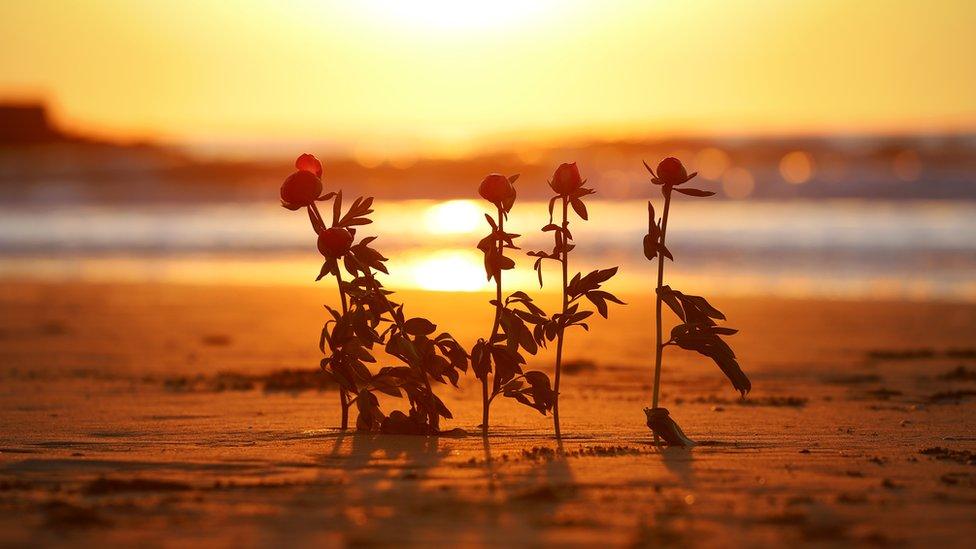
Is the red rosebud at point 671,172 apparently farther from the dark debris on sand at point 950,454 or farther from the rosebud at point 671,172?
the dark debris on sand at point 950,454

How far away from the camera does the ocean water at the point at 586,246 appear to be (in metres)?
15.0

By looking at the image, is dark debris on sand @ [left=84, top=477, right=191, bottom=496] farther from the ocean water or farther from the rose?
the ocean water

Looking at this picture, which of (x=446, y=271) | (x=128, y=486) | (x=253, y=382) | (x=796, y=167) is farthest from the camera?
(x=796, y=167)

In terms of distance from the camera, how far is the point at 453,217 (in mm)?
26969

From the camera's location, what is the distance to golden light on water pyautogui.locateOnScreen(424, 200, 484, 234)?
23.4m

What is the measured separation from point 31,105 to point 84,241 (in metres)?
43.9

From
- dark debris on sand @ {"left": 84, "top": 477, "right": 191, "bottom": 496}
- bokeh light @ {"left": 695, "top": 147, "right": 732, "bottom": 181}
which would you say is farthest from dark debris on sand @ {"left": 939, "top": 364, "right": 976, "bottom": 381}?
bokeh light @ {"left": 695, "top": 147, "right": 732, "bottom": 181}

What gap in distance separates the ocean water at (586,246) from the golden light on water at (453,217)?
77 millimetres

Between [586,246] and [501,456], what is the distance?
14569mm

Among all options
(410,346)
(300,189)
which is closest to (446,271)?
(410,346)

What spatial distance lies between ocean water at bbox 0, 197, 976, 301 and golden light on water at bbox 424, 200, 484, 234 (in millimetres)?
77

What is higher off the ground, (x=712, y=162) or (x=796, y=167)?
(x=712, y=162)

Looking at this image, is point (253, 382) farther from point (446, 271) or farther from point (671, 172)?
point (446, 271)

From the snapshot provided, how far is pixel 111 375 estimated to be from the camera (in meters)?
7.78
